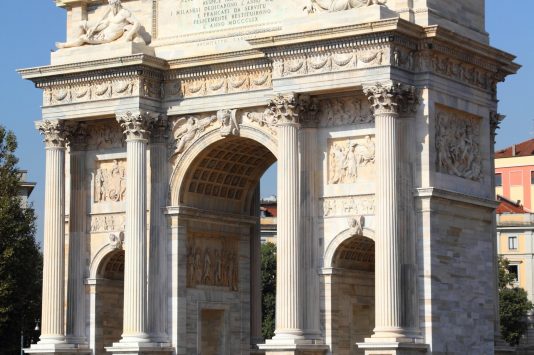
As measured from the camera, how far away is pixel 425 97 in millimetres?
48562

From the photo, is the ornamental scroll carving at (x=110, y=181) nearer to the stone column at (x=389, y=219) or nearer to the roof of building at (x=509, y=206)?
the stone column at (x=389, y=219)

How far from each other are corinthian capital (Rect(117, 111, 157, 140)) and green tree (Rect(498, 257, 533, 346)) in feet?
151

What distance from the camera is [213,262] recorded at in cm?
5481

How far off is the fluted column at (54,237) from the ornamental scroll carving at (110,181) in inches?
51.6

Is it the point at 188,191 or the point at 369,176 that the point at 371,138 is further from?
the point at 188,191

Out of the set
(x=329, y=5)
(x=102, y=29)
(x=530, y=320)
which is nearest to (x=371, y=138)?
(x=329, y=5)

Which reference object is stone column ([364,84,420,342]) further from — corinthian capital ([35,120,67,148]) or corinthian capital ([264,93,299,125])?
corinthian capital ([35,120,67,148])

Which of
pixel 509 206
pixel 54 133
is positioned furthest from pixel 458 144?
pixel 509 206

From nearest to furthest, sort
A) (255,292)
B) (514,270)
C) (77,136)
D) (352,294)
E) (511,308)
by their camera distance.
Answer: (352,294), (77,136), (255,292), (511,308), (514,270)

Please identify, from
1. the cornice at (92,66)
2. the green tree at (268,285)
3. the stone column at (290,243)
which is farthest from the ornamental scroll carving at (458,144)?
the green tree at (268,285)

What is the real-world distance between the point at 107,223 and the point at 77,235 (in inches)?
46.2

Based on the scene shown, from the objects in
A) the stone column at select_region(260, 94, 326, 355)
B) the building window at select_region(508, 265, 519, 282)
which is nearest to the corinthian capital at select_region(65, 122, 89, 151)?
the stone column at select_region(260, 94, 326, 355)

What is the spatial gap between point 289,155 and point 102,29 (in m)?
9.58

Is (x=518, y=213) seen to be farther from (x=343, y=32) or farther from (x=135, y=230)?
(x=343, y=32)
